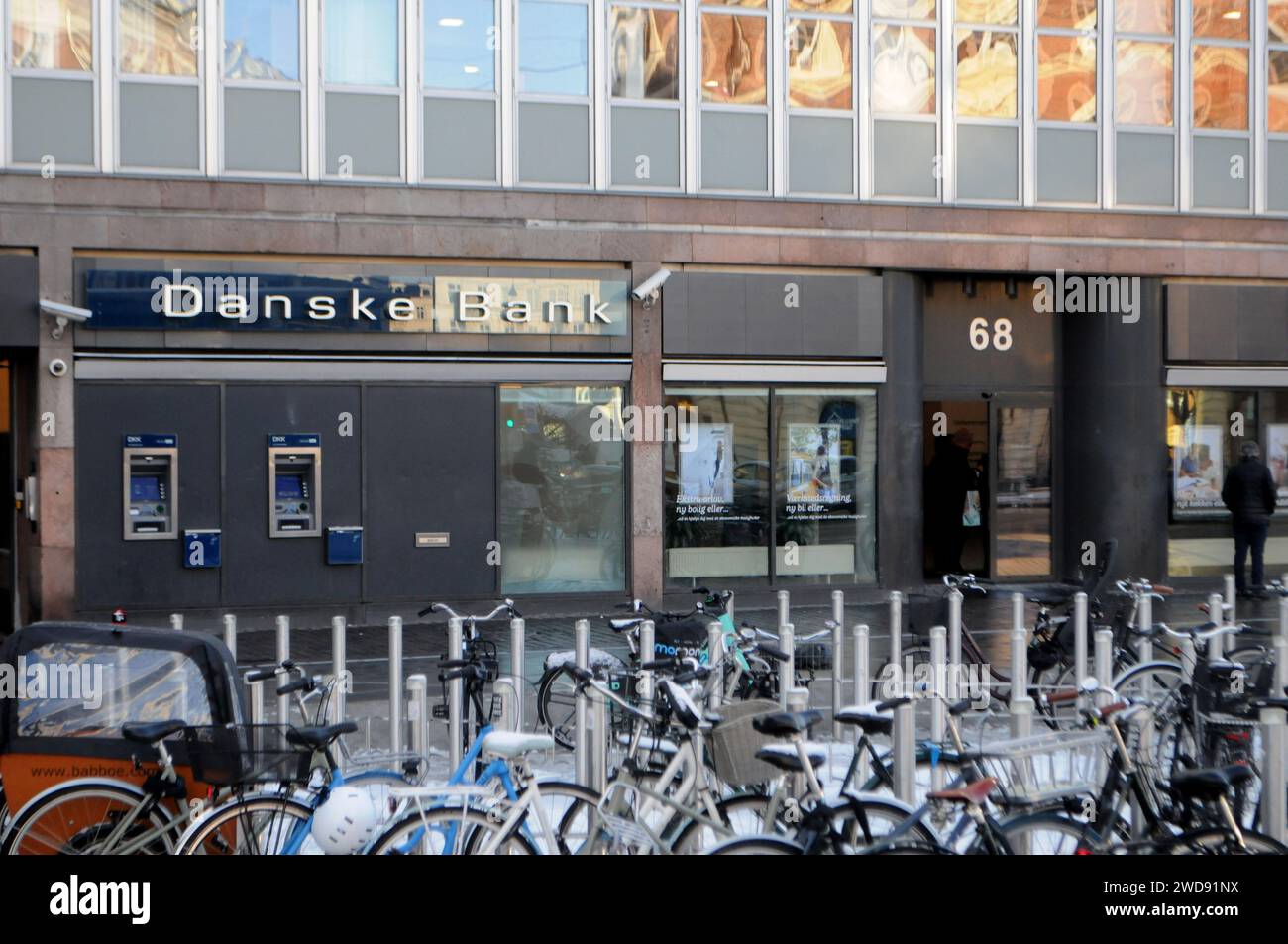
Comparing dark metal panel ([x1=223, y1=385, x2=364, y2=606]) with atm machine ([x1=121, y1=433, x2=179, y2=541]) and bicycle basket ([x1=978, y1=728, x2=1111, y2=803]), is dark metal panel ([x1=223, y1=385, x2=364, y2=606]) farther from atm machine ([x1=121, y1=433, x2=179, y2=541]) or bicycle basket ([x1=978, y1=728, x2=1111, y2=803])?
bicycle basket ([x1=978, y1=728, x2=1111, y2=803])

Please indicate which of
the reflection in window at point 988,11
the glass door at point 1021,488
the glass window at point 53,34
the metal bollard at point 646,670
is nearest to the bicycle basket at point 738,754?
the metal bollard at point 646,670

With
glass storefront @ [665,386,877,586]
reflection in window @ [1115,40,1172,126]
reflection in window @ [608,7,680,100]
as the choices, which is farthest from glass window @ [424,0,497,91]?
reflection in window @ [1115,40,1172,126]

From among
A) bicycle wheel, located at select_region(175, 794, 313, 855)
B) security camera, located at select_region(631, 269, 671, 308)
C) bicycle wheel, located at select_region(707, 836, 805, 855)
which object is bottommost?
bicycle wheel, located at select_region(175, 794, 313, 855)

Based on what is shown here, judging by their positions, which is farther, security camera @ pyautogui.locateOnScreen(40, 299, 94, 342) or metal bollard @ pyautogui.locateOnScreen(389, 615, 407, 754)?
security camera @ pyautogui.locateOnScreen(40, 299, 94, 342)

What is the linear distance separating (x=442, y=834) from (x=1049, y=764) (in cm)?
245

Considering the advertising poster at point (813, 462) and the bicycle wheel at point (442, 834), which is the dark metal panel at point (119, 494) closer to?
the advertising poster at point (813, 462)

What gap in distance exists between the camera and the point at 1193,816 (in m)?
5.44

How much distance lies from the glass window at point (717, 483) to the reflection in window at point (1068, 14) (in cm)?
647

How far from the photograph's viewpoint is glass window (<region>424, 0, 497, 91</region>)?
1691 centimetres

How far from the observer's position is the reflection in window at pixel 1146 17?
19094 millimetres

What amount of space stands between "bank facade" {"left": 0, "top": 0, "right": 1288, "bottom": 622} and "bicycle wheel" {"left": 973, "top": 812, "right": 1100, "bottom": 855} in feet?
40.3

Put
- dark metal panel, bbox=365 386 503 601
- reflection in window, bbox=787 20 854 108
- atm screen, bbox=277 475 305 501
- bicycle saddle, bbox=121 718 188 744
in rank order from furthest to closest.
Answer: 1. reflection in window, bbox=787 20 854 108
2. dark metal panel, bbox=365 386 503 601
3. atm screen, bbox=277 475 305 501
4. bicycle saddle, bbox=121 718 188 744
